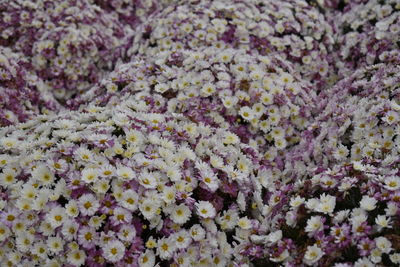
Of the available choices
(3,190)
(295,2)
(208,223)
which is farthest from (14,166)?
(295,2)

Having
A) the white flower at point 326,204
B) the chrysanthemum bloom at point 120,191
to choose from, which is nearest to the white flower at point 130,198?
the chrysanthemum bloom at point 120,191

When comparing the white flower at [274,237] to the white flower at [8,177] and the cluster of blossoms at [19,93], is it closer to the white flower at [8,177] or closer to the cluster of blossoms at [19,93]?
the white flower at [8,177]

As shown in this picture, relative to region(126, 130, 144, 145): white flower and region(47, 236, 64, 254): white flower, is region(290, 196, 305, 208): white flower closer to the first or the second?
region(126, 130, 144, 145): white flower

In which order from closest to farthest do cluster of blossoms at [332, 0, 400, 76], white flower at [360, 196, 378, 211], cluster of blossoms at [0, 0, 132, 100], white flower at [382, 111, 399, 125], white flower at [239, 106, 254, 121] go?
1. white flower at [360, 196, 378, 211]
2. white flower at [382, 111, 399, 125]
3. white flower at [239, 106, 254, 121]
4. cluster of blossoms at [332, 0, 400, 76]
5. cluster of blossoms at [0, 0, 132, 100]

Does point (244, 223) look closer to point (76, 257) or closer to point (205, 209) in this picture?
point (205, 209)

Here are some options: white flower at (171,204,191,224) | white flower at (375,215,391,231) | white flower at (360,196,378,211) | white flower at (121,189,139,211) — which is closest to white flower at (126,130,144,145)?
white flower at (121,189,139,211)

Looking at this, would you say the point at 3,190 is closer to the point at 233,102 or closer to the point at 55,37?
the point at 233,102
